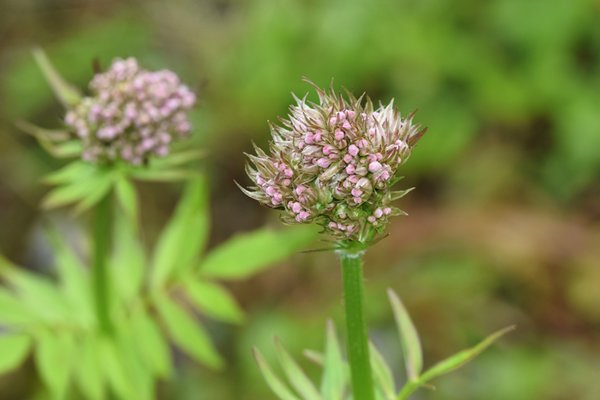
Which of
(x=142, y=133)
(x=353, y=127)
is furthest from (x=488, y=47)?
(x=353, y=127)

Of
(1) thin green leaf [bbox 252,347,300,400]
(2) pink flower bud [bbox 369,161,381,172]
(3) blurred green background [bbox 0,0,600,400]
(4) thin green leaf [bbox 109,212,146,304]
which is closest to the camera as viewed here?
(2) pink flower bud [bbox 369,161,381,172]

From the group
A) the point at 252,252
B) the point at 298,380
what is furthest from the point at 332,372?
the point at 252,252

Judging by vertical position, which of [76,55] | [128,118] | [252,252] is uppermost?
[128,118]

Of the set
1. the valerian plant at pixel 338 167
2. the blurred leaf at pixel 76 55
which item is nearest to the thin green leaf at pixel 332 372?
the valerian plant at pixel 338 167

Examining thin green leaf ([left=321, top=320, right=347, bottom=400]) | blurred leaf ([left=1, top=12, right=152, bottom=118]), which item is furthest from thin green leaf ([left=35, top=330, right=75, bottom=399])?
blurred leaf ([left=1, top=12, right=152, bottom=118])

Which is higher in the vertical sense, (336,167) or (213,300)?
(336,167)

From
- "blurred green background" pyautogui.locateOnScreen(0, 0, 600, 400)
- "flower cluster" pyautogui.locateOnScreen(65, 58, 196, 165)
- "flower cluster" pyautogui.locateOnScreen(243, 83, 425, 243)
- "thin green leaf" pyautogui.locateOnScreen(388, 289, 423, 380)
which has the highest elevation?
"flower cluster" pyautogui.locateOnScreen(243, 83, 425, 243)

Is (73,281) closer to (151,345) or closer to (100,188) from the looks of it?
(151,345)

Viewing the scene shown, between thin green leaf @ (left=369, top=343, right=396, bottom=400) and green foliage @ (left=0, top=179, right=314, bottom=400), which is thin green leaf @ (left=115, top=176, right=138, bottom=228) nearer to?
green foliage @ (left=0, top=179, right=314, bottom=400)
